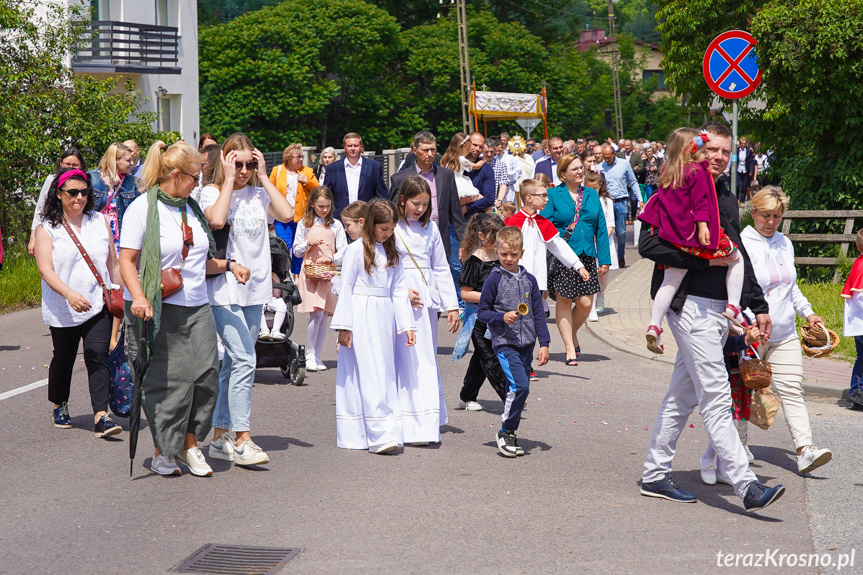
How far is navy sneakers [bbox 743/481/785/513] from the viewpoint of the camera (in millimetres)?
5430

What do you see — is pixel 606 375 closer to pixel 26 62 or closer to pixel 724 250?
pixel 724 250

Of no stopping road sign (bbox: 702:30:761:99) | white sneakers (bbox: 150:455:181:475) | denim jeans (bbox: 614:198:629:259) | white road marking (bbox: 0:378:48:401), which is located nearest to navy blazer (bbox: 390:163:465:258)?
no stopping road sign (bbox: 702:30:761:99)

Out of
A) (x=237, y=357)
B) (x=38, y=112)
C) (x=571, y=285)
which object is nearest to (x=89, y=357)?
(x=237, y=357)

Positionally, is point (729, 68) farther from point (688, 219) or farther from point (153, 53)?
point (153, 53)

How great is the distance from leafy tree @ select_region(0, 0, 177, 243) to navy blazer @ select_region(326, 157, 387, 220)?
264 inches

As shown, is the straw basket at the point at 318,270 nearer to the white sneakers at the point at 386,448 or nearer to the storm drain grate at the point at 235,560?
the white sneakers at the point at 386,448

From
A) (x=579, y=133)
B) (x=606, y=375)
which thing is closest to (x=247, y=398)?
(x=606, y=375)

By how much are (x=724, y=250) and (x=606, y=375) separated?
4622mm

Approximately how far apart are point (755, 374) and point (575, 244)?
5265 millimetres

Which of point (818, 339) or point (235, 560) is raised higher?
point (818, 339)

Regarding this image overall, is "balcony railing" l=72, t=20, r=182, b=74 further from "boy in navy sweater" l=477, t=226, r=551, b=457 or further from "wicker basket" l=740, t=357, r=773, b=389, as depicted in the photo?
"wicker basket" l=740, t=357, r=773, b=389

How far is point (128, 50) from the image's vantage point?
29.6 m

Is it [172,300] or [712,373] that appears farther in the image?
[172,300]

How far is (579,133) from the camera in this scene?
73938 millimetres
